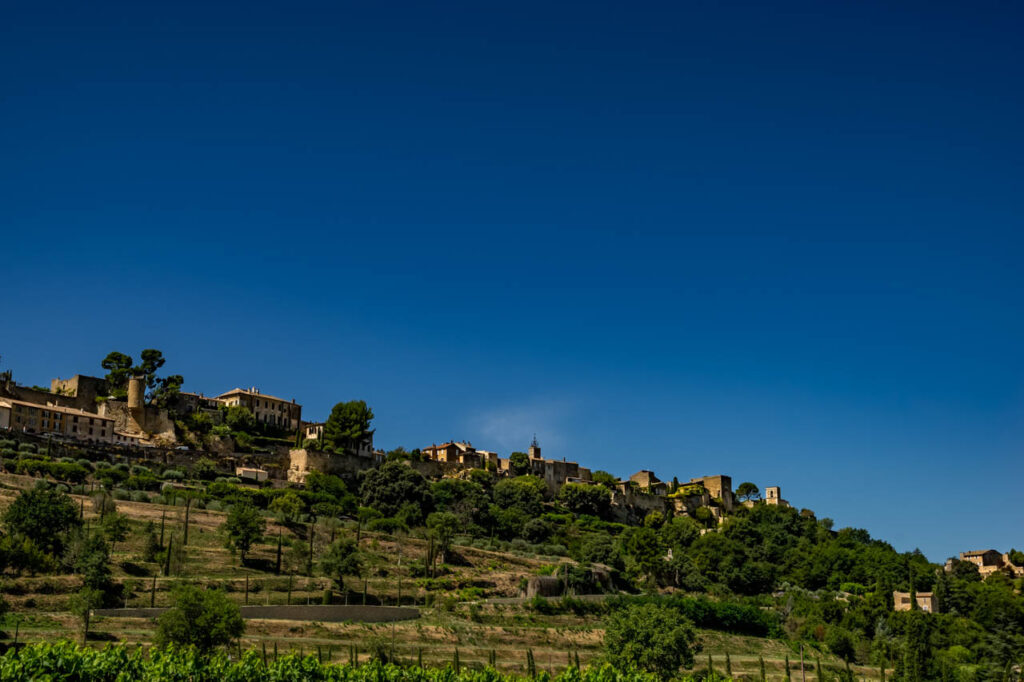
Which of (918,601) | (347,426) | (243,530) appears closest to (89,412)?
(347,426)

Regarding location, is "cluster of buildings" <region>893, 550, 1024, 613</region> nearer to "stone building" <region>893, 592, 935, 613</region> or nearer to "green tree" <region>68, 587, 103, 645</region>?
"stone building" <region>893, 592, 935, 613</region>

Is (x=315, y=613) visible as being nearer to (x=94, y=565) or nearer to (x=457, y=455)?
(x=94, y=565)

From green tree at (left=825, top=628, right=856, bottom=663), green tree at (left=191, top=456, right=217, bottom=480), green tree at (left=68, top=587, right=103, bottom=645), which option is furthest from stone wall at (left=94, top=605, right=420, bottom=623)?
green tree at (left=825, top=628, right=856, bottom=663)

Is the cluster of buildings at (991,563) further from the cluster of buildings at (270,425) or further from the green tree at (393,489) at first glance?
the green tree at (393,489)

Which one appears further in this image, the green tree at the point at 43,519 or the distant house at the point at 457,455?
the distant house at the point at 457,455

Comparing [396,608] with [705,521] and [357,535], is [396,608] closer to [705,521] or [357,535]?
[357,535]

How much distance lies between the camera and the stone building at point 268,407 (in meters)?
105

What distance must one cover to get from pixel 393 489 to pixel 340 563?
24.6 m

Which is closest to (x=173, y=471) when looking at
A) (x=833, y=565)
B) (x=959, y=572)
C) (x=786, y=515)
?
(x=833, y=565)

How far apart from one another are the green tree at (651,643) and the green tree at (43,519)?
2981 centimetres

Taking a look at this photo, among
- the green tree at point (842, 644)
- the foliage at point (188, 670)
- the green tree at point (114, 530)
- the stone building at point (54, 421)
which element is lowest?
the green tree at point (842, 644)

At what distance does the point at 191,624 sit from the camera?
1658 inches

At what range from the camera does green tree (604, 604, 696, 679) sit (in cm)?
5306

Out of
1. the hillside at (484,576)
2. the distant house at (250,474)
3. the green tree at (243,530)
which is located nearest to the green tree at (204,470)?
the hillside at (484,576)
